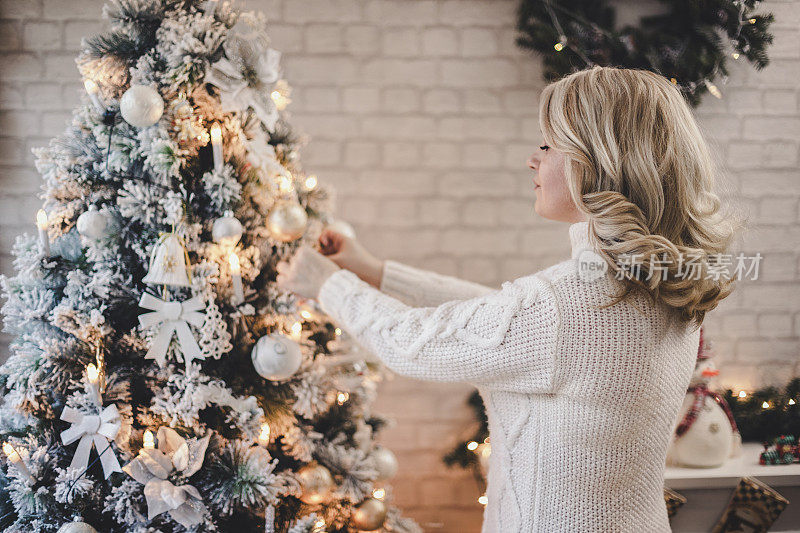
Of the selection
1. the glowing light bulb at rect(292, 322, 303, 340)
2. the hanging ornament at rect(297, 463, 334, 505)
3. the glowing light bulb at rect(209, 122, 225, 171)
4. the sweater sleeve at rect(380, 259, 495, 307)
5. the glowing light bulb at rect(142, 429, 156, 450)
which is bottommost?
the hanging ornament at rect(297, 463, 334, 505)

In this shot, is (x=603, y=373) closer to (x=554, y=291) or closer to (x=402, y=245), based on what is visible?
(x=554, y=291)

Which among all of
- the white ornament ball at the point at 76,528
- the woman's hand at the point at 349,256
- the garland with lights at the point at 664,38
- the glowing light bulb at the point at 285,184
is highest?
the garland with lights at the point at 664,38

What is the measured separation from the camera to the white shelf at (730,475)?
1760mm

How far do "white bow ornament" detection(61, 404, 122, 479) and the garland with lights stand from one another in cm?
157

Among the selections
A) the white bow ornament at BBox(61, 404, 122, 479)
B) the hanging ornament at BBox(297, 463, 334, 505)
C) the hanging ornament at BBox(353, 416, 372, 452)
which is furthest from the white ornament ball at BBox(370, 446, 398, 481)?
the white bow ornament at BBox(61, 404, 122, 479)

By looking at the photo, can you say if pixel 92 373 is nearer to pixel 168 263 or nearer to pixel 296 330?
pixel 168 263

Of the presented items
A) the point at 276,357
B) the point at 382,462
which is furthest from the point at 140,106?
the point at 382,462

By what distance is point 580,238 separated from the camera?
997 mm

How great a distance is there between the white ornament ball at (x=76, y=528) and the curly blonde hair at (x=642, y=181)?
97cm

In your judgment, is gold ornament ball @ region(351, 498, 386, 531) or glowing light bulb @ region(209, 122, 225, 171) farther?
gold ornament ball @ region(351, 498, 386, 531)

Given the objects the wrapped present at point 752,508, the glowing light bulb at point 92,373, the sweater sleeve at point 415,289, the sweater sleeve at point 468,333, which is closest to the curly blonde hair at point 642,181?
the sweater sleeve at point 468,333

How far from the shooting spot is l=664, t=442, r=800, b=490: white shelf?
1760mm

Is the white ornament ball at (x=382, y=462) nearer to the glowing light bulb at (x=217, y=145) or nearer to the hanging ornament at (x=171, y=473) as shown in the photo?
the hanging ornament at (x=171, y=473)

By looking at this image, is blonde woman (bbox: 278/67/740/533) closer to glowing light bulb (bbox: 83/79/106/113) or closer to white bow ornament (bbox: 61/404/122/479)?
white bow ornament (bbox: 61/404/122/479)
